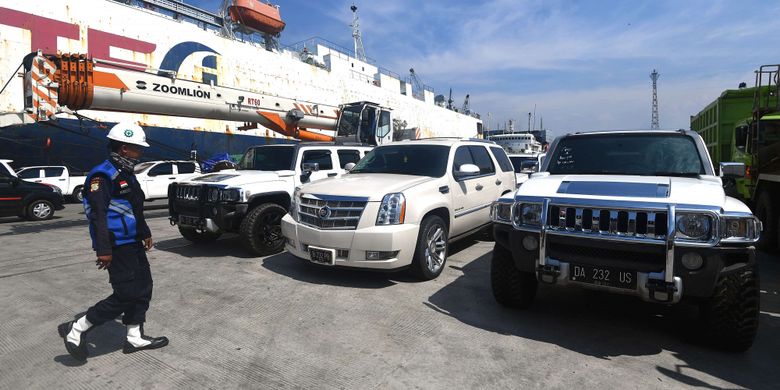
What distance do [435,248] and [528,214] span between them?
1.81 m

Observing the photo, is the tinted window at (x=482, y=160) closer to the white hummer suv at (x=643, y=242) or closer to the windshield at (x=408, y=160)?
the windshield at (x=408, y=160)

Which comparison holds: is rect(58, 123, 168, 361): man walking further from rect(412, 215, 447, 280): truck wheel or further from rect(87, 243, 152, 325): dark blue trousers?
rect(412, 215, 447, 280): truck wheel

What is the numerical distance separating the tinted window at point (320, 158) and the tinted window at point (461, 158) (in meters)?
2.68

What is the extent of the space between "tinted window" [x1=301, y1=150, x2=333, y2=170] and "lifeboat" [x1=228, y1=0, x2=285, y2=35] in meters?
25.5

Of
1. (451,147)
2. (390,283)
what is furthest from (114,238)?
(451,147)

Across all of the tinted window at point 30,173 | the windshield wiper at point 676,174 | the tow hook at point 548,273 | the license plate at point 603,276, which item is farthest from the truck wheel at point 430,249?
the tinted window at point 30,173

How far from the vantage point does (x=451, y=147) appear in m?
5.78

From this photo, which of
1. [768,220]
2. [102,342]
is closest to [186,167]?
[102,342]

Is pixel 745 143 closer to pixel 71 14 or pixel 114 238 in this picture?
pixel 114 238

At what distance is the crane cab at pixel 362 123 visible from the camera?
1261 centimetres

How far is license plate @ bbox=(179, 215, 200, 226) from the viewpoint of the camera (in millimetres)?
6137

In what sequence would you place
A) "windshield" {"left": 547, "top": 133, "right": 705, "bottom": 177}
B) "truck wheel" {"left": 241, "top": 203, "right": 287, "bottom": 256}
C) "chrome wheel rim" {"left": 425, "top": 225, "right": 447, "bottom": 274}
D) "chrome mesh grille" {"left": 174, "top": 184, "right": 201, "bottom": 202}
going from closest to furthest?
"windshield" {"left": 547, "top": 133, "right": 705, "bottom": 177} < "chrome wheel rim" {"left": 425, "top": 225, "right": 447, "bottom": 274} < "truck wheel" {"left": 241, "top": 203, "right": 287, "bottom": 256} < "chrome mesh grille" {"left": 174, "top": 184, "right": 201, "bottom": 202}

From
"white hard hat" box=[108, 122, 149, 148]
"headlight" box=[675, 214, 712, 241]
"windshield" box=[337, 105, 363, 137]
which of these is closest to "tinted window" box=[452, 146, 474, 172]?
"headlight" box=[675, 214, 712, 241]

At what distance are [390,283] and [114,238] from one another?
2.87 m
